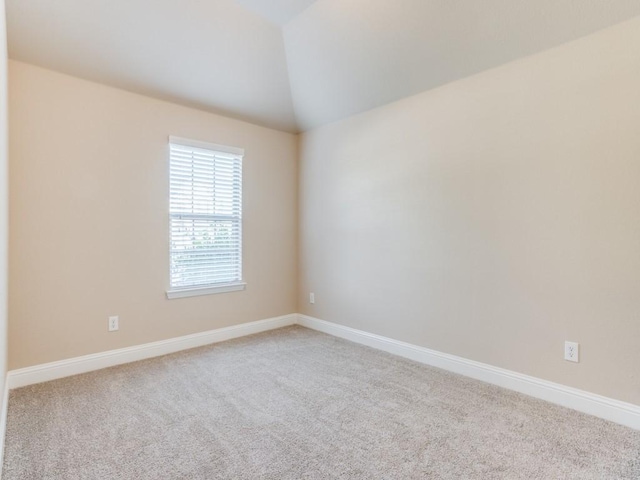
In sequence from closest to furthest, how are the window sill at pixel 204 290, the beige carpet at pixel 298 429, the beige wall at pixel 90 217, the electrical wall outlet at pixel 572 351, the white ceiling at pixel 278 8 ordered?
the beige carpet at pixel 298 429 → the electrical wall outlet at pixel 572 351 → the beige wall at pixel 90 217 → the white ceiling at pixel 278 8 → the window sill at pixel 204 290

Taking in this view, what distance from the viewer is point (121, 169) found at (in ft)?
9.62

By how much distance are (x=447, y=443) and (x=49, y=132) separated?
341 cm

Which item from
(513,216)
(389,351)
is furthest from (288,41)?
(389,351)

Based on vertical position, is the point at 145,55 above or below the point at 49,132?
above

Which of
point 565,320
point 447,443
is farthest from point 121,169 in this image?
point 565,320

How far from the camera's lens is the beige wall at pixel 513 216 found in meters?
2.06

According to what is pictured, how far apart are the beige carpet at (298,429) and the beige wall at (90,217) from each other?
43 cm

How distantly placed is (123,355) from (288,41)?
3094mm

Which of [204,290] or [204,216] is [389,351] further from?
[204,216]

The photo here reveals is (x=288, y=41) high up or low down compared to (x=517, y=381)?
up

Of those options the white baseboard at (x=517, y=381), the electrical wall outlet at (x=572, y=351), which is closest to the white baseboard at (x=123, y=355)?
the white baseboard at (x=517, y=381)

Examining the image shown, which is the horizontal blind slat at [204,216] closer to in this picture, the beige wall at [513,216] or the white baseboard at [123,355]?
the white baseboard at [123,355]

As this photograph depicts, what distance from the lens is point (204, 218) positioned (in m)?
3.47

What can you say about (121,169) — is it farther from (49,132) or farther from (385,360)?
(385,360)
